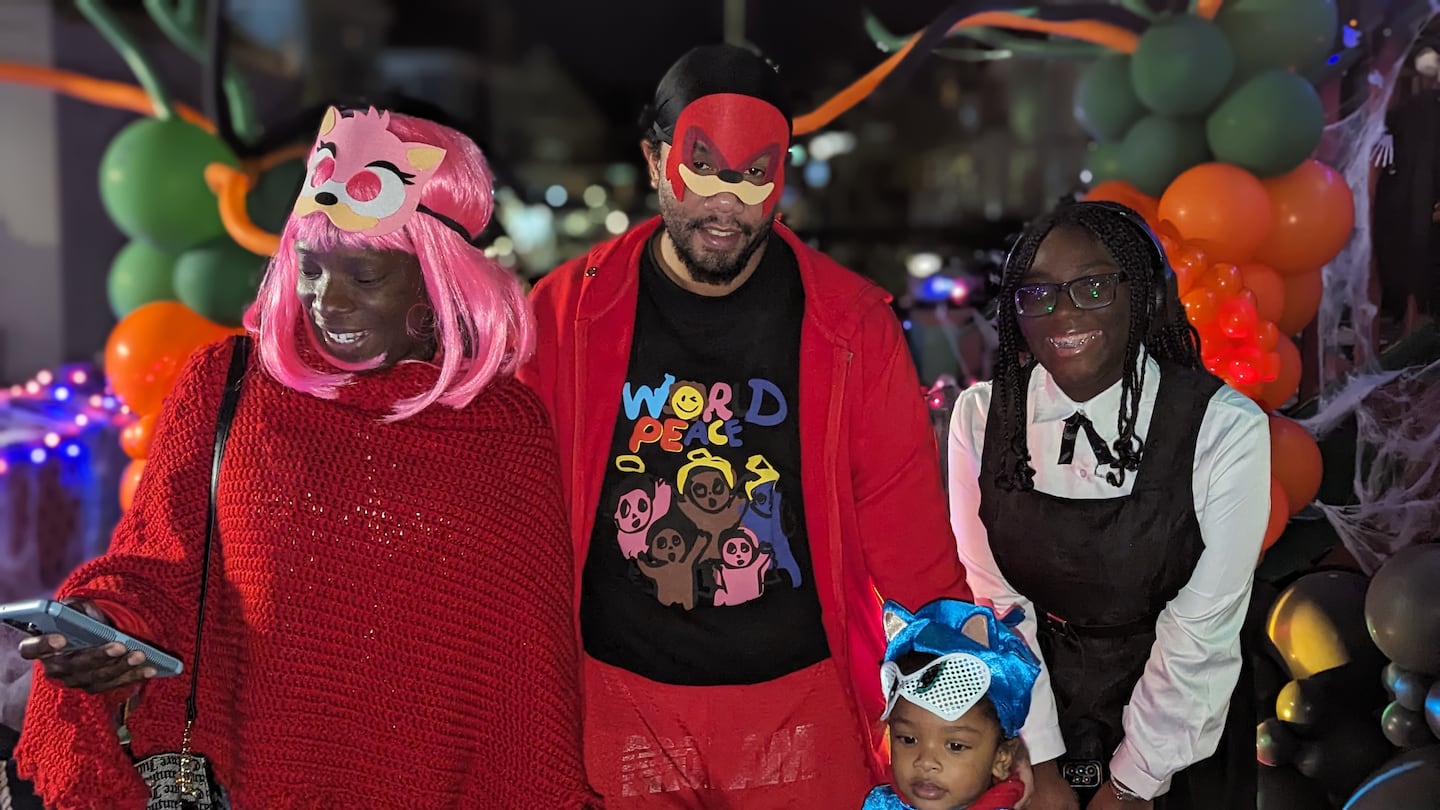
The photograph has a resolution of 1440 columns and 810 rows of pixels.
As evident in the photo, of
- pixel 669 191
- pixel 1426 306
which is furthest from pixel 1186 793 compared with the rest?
pixel 1426 306

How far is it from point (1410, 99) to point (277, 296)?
2.91m

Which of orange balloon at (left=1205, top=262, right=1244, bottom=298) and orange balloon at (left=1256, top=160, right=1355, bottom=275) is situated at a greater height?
orange balloon at (left=1256, top=160, right=1355, bottom=275)

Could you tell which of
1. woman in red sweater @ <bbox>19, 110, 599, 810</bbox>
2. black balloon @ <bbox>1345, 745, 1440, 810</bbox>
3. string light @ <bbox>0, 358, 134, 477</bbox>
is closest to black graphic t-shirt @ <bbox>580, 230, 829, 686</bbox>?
woman in red sweater @ <bbox>19, 110, 599, 810</bbox>

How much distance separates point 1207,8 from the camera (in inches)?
151

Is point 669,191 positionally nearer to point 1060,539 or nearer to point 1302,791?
point 1060,539

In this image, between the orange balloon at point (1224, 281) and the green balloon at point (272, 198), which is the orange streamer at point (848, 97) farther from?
the green balloon at point (272, 198)

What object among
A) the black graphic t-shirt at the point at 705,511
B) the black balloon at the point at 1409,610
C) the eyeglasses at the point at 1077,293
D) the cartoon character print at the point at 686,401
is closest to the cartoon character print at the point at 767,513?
the black graphic t-shirt at the point at 705,511

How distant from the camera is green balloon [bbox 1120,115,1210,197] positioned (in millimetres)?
3879

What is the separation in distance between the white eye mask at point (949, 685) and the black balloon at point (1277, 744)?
1344mm

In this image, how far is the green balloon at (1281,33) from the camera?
366 centimetres

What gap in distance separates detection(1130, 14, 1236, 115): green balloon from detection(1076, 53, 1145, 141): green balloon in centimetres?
22

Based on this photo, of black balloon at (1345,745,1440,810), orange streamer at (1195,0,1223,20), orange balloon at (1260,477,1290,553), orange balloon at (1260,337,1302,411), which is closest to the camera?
black balloon at (1345,745,1440,810)

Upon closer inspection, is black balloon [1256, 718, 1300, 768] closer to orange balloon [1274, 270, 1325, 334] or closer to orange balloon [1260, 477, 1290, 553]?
orange balloon [1260, 477, 1290, 553]

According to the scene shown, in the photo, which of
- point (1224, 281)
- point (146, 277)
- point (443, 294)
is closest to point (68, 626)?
point (443, 294)
